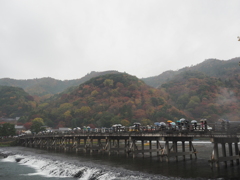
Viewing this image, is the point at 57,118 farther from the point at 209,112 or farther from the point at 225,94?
the point at 225,94

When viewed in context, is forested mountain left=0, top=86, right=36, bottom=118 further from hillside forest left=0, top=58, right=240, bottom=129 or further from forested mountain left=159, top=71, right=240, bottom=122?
forested mountain left=159, top=71, right=240, bottom=122

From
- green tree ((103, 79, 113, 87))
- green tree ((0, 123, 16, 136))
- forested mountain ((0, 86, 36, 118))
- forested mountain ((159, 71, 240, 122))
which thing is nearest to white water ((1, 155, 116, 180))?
green tree ((0, 123, 16, 136))

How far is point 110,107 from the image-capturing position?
144375 millimetres

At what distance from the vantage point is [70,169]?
92.7ft

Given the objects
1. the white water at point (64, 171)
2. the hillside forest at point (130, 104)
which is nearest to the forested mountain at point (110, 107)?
the hillside forest at point (130, 104)

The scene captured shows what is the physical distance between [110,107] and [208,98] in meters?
62.2

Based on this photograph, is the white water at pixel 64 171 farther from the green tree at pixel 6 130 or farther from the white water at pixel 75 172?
the green tree at pixel 6 130

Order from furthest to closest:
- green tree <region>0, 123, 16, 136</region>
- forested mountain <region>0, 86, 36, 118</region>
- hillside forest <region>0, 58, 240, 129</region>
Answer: forested mountain <region>0, 86, 36, 118</region>
hillside forest <region>0, 58, 240, 129</region>
green tree <region>0, 123, 16, 136</region>

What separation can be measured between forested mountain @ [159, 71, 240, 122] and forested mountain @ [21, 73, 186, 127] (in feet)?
37.1

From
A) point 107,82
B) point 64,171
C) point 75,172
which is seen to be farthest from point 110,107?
point 75,172

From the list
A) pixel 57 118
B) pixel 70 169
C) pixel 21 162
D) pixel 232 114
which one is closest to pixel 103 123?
pixel 57 118

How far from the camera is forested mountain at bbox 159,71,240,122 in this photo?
125562mm

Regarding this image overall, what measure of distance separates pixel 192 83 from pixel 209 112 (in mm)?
58349

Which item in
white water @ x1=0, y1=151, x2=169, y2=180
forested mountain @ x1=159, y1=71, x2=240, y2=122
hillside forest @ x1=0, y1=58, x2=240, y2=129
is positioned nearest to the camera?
white water @ x1=0, y1=151, x2=169, y2=180
